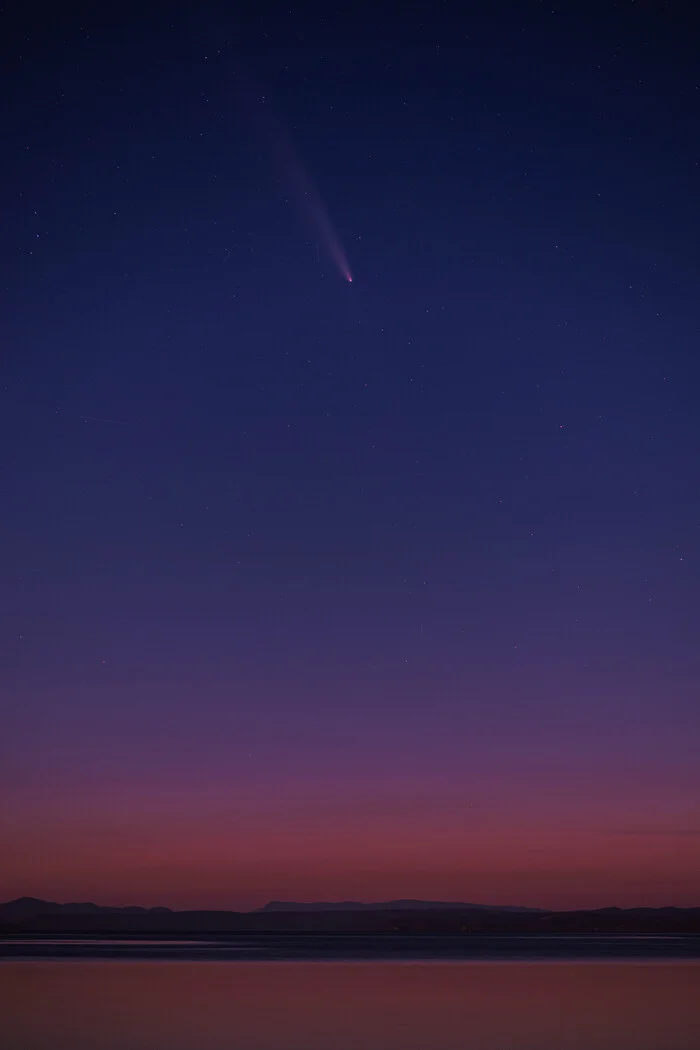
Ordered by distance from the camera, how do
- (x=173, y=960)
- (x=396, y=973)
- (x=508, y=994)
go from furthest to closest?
(x=173, y=960) → (x=396, y=973) → (x=508, y=994)

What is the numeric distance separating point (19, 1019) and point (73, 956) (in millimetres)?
30750

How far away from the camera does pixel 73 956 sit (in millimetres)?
50875

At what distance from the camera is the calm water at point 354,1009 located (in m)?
19.3

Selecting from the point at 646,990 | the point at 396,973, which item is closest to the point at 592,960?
the point at 396,973

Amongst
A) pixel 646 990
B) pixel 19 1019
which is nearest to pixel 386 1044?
pixel 19 1019

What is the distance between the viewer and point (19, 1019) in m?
22.3

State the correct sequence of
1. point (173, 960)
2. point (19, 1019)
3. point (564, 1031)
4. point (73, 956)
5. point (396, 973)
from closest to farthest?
1. point (564, 1031)
2. point (19, 1019)
3. point (396, 973)
4. point (173, 960)
5. point (73, 956)

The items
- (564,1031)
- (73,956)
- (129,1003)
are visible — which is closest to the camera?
(564,1031)

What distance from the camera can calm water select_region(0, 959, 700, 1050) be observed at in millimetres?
19297

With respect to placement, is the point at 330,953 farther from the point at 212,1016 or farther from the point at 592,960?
the point at 212,1016

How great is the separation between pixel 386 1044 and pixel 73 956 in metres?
36.2

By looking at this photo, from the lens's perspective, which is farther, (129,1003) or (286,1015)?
(129,1003)

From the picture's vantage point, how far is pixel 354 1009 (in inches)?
944

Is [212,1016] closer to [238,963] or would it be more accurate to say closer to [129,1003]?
[129,1003]
